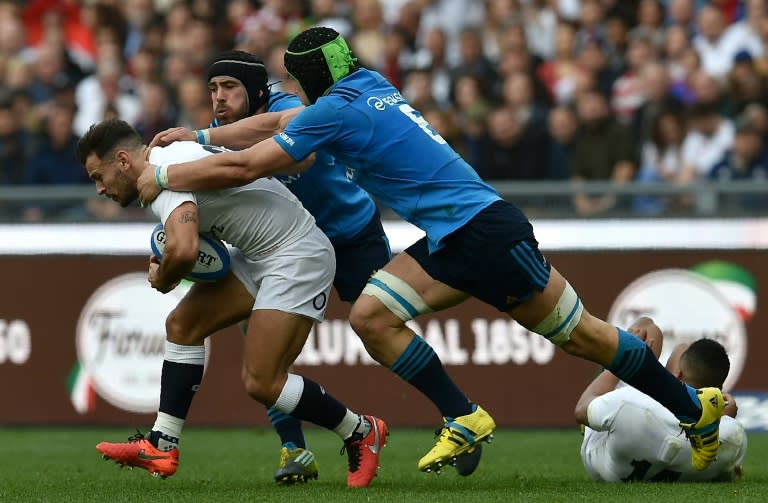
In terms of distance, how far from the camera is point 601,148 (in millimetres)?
12547

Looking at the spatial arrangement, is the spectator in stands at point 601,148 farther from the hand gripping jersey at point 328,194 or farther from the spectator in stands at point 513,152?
the hand gripping jersey at point 328,194

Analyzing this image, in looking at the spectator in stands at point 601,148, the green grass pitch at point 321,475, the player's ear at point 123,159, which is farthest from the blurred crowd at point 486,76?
the player's ear at point 123,159

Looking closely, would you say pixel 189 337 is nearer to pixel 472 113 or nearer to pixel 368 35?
pixel 472 113

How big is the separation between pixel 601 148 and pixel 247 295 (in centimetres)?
562

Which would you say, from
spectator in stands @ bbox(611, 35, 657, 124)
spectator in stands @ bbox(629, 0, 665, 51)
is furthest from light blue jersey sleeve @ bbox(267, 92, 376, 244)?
spectator in stands @ bbox(629, 0, 665, 51)

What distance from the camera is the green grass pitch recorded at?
6906 millimetres

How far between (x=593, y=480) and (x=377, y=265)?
→ 1647mm

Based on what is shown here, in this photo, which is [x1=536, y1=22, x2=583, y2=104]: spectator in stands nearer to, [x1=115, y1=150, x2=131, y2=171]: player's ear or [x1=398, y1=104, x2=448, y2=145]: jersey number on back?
[x1=398, y1=104, x2=448, y2=145]: jersey number on back

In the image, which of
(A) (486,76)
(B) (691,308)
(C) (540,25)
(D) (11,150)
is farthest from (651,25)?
(D) (11,150)

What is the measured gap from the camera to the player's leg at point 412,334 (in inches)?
280

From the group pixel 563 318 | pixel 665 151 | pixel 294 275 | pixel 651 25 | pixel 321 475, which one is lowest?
pixel 321 475

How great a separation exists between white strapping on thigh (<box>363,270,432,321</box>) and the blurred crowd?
14.7 feet

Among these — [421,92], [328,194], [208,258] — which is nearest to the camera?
[208,258]

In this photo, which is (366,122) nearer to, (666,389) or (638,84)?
(666,389)
